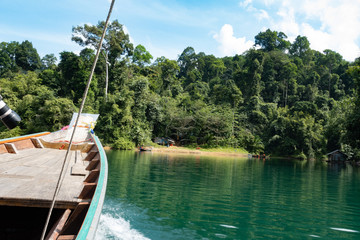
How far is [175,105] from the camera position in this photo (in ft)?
107

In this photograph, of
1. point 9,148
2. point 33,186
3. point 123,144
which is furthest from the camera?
point 123,144

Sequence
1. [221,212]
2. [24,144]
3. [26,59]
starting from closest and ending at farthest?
[221,212], [24,144], [26,59]

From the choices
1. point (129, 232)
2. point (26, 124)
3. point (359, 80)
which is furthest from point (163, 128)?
point (129, 232)

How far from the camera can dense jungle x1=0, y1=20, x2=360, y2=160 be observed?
2505cm

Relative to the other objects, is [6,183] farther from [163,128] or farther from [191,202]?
[163,128]

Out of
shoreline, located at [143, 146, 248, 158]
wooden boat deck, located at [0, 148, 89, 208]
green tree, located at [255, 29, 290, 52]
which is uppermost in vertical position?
green tree, located at [255, 29, 290, 52]

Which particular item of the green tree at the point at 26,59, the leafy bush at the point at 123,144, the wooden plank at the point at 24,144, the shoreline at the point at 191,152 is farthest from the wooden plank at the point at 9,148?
the green tree at the point at 26,59

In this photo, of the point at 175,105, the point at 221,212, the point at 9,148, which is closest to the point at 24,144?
the point at 9,148

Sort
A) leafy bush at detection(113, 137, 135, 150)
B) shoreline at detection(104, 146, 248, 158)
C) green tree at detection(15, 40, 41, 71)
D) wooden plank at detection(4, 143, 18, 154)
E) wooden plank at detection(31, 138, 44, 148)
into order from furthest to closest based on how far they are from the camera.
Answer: green tree at detection(15, 40, 41, 71), shoreline at detection(104, 146, 248, 158), leafy bush at detection(113, 137, 135, 150), wooden plank at detection(31, 138, 44, 148), wooden plank at detection(4, 143, 18, 154)

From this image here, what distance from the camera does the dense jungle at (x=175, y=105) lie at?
25047 mm

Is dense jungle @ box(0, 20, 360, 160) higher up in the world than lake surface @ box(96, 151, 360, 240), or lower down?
higher up

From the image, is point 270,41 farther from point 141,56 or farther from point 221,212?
point 221,212

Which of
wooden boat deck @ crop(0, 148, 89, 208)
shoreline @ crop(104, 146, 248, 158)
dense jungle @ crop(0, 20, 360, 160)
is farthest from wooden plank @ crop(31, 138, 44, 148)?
shoreline @ crop(104, 146, 248, 158)

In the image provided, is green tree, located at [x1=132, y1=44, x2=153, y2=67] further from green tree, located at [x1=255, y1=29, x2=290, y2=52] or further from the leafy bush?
green tree, located at [x1=255, y1=29, x2=290, y2=52]
